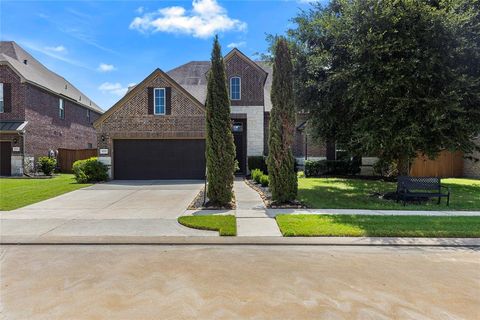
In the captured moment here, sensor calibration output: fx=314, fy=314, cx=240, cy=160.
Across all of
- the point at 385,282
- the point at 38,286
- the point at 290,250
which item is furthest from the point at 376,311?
the point at 38,286

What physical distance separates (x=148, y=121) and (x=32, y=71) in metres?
12.7

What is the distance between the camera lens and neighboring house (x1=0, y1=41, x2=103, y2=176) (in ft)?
69.0

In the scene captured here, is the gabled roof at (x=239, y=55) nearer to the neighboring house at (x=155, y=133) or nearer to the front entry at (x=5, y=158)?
the neighboring house at (x=155, y=133)

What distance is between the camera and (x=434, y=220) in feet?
25.9

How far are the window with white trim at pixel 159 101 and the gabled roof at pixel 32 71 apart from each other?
32.9 feet

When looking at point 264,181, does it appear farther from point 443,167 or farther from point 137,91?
point 443,167

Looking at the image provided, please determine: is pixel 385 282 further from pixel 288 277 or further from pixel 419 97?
pixel 419 97

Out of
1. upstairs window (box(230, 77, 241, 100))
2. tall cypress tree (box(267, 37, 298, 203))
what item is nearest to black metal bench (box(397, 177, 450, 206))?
tall cypress tree (box(267, 37, 298, 203))

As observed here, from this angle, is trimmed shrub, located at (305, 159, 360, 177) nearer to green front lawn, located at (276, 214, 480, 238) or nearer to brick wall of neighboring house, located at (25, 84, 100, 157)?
green front lawn, located at (276, 214, 480, 238)

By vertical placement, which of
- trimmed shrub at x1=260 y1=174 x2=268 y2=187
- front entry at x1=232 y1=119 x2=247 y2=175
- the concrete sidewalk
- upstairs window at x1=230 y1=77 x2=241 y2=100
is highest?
upstairs window at x1=230 y1=77 x2=241 y2=100

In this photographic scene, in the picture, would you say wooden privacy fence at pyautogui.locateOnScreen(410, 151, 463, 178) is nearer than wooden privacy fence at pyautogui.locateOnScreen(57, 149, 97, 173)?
→ Yes

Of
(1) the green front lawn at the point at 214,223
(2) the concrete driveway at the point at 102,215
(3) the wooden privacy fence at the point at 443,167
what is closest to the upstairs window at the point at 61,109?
(2) the concrete driveway at the point at 102,215

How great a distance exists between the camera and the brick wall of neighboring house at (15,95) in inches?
838

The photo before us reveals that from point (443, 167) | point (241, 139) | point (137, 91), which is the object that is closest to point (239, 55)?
point (241, 139)
